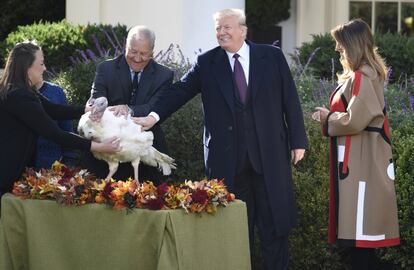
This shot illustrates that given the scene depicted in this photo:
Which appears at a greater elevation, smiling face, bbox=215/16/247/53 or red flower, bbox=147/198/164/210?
smiling face, bbox=215/16/247/53

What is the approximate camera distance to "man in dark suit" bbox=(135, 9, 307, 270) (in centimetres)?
591

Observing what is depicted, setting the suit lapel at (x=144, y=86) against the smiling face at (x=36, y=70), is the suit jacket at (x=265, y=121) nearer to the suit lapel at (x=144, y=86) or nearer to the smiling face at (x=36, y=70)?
the suit lapel at (x=144, y=86)

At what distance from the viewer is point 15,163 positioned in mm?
6020

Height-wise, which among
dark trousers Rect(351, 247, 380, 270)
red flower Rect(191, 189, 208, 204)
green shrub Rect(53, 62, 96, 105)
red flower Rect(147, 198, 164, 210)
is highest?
green shrub Rect(53, 62, 96, 105)

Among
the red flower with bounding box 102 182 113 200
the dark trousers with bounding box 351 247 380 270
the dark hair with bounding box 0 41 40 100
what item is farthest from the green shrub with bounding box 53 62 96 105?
the dark trousers with bounding box 351 247 380 270

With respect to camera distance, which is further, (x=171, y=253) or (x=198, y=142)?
(x=198, y=142)

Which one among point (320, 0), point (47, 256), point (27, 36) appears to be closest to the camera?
point (47, 256)

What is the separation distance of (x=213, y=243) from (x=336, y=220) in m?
1.12

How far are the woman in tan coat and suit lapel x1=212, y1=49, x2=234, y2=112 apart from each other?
28.2 inches

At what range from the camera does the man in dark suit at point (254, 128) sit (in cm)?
591

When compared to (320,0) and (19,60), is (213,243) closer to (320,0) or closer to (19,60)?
(19,60)

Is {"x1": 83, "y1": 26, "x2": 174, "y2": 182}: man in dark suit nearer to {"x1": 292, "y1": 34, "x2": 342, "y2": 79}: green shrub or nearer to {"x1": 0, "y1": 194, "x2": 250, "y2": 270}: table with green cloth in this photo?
{"x1": 0, "y1": 194, "x2": 250, "y2": 270}: table with green cloth

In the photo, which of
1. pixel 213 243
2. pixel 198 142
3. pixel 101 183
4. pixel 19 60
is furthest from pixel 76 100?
pixel 213 243

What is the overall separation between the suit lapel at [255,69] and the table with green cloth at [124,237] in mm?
844
